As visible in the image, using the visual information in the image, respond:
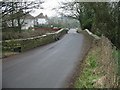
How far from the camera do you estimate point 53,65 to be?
43.3ft

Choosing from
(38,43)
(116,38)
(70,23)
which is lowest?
(70,23)

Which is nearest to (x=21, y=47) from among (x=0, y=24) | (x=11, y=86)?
(x=0, y=24)

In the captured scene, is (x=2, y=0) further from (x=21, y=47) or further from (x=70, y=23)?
(x=70, y=23)

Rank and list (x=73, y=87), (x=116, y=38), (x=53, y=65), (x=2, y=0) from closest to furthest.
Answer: (x=73, y=87)
(x=53, y=65)
(x=2, y=0)
(x=116, y=38)

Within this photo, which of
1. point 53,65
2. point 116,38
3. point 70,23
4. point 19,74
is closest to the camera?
point 19,74

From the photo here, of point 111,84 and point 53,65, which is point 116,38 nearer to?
point 53,65

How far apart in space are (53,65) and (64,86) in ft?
14.0

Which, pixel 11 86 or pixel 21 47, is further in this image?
pixel 21 47

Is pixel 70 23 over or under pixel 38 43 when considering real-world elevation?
under

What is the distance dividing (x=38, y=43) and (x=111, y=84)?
54.7 feet

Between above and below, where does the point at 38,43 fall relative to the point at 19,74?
below

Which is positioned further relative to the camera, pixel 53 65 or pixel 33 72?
pixel 53 65

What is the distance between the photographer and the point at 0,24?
17906mm

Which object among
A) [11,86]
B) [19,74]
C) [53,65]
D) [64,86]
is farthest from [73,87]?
[53,65]
